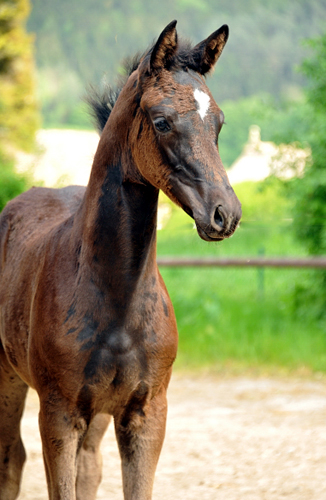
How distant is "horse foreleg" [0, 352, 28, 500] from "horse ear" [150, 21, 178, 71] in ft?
6.14

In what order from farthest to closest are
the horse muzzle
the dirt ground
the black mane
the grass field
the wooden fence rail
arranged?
the wooden fence rail, the grass field, the dirt ground, the black mane, the horse muzzle

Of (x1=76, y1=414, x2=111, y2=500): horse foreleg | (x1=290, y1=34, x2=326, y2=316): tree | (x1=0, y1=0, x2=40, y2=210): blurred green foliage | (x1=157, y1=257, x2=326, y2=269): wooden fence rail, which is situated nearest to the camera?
(x1=76, y1=414, x2=111, y2=500): horse foreleg

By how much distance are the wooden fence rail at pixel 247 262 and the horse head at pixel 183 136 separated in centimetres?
456

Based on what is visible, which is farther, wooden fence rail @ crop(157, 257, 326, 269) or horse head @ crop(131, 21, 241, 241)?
wooden fence rail @ crop(157, 257, 326, 269)

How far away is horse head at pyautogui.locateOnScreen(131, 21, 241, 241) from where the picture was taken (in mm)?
2004

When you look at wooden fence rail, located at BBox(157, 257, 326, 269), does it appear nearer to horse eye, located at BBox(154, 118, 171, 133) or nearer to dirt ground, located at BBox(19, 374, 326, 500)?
A: dirt ground, located at BBox(19, 374, 326, 500)

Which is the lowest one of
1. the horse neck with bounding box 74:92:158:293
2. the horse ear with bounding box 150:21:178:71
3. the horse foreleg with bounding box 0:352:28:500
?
the horse foreleg with bounding box 0:352:28:500

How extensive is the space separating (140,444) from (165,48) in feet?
5.21

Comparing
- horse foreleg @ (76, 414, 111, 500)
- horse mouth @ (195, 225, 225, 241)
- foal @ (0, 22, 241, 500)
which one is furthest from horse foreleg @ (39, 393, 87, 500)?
horse mouth @ (195, 225, 225, 241)

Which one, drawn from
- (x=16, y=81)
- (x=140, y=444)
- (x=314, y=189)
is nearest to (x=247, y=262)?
(x=314, y=189)

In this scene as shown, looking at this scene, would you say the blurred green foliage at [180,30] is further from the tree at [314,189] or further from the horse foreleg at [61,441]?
the horse foreleg at [61,441]

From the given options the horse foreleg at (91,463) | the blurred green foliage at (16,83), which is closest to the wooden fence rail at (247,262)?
the horse foreleg at (91,463)

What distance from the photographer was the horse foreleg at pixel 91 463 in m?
3.29

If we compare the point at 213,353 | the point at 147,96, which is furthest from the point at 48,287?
the point at 213,353
